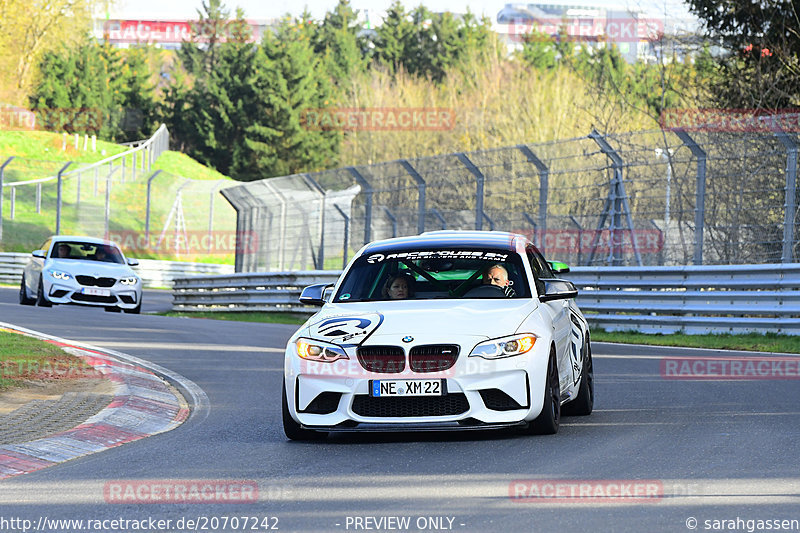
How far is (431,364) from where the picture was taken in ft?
26.9

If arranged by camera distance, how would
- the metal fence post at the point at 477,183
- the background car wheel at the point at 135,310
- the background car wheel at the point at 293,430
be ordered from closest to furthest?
the background car wheel at the point at 293,430, the metal fence post at the point at 477,183, the background car wheel at the point at 135,310

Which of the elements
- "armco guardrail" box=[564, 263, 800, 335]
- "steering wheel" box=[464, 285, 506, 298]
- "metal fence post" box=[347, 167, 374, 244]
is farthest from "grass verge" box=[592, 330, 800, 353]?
"steering wheel" box=[464, 285, 506, 298]

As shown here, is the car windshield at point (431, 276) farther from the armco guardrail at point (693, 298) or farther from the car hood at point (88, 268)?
the car hood at point (88, 268)

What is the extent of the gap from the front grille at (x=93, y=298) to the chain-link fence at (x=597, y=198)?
4906 millimetres

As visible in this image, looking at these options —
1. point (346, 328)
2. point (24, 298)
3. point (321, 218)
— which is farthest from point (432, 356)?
point (24, 298)

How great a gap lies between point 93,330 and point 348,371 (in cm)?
1096

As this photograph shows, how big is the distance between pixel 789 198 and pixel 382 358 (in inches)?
445

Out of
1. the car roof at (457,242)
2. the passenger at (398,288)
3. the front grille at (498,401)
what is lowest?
the front grille at (498,401)

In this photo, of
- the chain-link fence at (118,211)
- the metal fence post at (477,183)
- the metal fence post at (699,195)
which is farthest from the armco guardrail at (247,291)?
the chain-link fence at (118,211)

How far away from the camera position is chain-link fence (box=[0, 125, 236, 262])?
51969mm

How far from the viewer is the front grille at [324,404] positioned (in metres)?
8.37

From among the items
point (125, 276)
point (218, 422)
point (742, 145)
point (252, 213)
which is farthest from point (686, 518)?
point (252, 213)

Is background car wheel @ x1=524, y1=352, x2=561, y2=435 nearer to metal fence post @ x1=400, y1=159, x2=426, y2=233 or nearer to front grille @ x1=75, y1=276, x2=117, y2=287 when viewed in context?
metal fence post @ x1=400, y1=159, x2=426, y2=233

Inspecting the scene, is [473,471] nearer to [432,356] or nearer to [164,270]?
[432,356]
